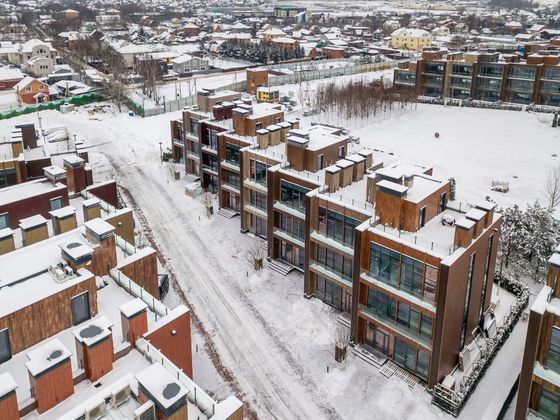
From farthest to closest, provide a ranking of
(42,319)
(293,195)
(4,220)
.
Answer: (293,195) → (4,220) → (42,319)

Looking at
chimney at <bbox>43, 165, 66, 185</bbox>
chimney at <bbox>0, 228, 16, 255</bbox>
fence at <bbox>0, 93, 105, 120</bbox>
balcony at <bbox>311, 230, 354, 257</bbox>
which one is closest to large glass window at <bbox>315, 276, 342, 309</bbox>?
balcony at <bbox>311, 230, 354, 257</bbox>

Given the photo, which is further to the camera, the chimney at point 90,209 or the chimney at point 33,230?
the chimney at point 90,209

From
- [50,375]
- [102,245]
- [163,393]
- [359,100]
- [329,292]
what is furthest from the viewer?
[359,100]

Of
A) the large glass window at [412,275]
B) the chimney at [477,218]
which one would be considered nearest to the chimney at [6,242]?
the large glass window at [412,275]

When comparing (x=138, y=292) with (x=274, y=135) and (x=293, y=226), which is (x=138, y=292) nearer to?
(x=293, y=226)

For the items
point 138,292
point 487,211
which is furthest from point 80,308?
point 487,211

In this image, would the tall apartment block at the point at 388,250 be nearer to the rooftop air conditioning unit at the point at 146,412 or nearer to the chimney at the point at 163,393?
the chimney at the point at 163,393

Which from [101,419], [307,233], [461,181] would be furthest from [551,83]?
[101,419]
